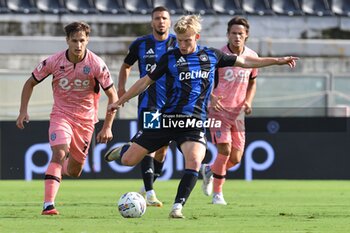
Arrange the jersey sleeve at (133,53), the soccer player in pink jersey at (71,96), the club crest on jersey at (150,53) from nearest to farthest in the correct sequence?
A: the soccer player in pink jersey at (71,96) < the club crest on jersey at (150,53) < the jersey sleeve at (133,53)

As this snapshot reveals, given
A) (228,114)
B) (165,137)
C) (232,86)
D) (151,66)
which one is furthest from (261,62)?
(232,86)

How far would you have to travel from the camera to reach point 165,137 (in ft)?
33.1

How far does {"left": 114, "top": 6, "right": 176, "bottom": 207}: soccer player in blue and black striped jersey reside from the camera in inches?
460

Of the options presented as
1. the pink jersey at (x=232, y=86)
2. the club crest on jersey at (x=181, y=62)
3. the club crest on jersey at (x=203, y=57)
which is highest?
the club crest on jersey at (x=203, y=57)

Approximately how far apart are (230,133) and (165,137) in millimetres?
2887

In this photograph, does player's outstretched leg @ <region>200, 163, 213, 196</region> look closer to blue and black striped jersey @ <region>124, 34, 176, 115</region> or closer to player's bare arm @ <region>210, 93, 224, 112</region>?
player's bare arm @ <region>210, 93, 224, 112</region>

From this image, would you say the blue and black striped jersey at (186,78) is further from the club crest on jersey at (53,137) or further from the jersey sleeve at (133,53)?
the jersey sleeve at (133,53)

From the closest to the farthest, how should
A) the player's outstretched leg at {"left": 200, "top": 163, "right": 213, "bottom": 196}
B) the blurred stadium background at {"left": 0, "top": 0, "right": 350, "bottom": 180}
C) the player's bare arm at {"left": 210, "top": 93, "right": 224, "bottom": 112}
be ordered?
the player's bare arm at {"left": 210, "top": 93, "right": 224, "bottom": 112}, the player's outstretched leg at {"left": 200, "top": 163, "right": 213, "bottom": 196}, the blurred stadium background at {"left": 0, "top": 0, "right": 350, "bottom": 180}

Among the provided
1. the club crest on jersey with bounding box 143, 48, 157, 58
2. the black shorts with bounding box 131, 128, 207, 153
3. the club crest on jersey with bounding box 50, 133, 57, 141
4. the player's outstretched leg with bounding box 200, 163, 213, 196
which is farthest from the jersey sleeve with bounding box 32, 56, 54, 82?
the player's outstretched leg with bounding box 200, 163, 213, 196

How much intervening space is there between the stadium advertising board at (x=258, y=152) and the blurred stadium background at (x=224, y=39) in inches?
21.7

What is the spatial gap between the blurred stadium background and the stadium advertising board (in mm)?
551

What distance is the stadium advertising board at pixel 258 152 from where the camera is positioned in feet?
60.6

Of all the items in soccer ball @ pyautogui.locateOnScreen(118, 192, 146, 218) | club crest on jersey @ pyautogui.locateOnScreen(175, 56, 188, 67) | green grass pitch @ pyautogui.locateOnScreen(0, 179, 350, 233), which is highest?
club crest on jersey @ pyautogui.locateOnScreen(175, 56, 188, 67)

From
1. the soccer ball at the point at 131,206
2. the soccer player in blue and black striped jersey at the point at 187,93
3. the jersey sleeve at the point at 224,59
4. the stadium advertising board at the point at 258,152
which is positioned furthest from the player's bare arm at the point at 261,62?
the stadium advertising board at the point at 258,152
